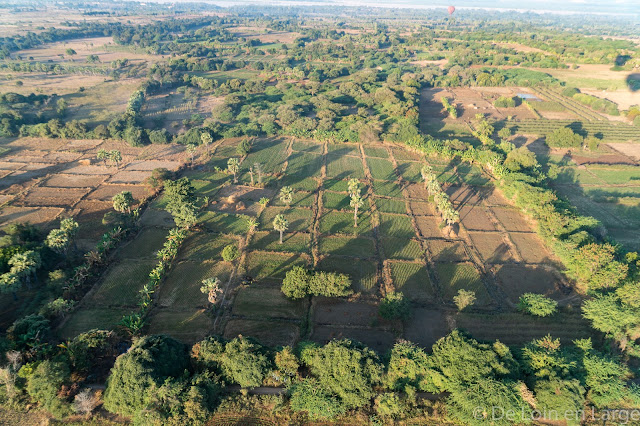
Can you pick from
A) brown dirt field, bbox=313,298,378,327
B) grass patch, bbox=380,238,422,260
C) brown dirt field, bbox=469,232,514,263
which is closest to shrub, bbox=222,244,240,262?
brown dirt field, bbox=313,298,378,327

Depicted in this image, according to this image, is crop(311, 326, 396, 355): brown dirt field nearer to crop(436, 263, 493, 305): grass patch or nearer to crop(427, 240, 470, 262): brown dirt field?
crop(436, 263, 493, 305): grass patch

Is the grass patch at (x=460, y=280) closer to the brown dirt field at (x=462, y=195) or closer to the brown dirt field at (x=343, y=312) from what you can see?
the brown dirt field at (x=343, y=312)

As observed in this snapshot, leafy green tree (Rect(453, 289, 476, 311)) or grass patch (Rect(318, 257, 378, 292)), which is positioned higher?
leafy green tree (Rect(453, 289, 476, 311))

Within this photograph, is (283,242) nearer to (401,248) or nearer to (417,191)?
(401,248)

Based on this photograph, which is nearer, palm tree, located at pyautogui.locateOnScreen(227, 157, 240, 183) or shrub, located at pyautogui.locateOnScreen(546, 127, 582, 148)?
palm tree, located at pyautogui.locateOnScreen(227, 157, 240, 183)

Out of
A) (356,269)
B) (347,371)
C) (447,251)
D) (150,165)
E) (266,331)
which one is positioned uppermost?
(347,371)

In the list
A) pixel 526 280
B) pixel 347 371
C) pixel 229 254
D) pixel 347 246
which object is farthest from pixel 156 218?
pixel 526 280
